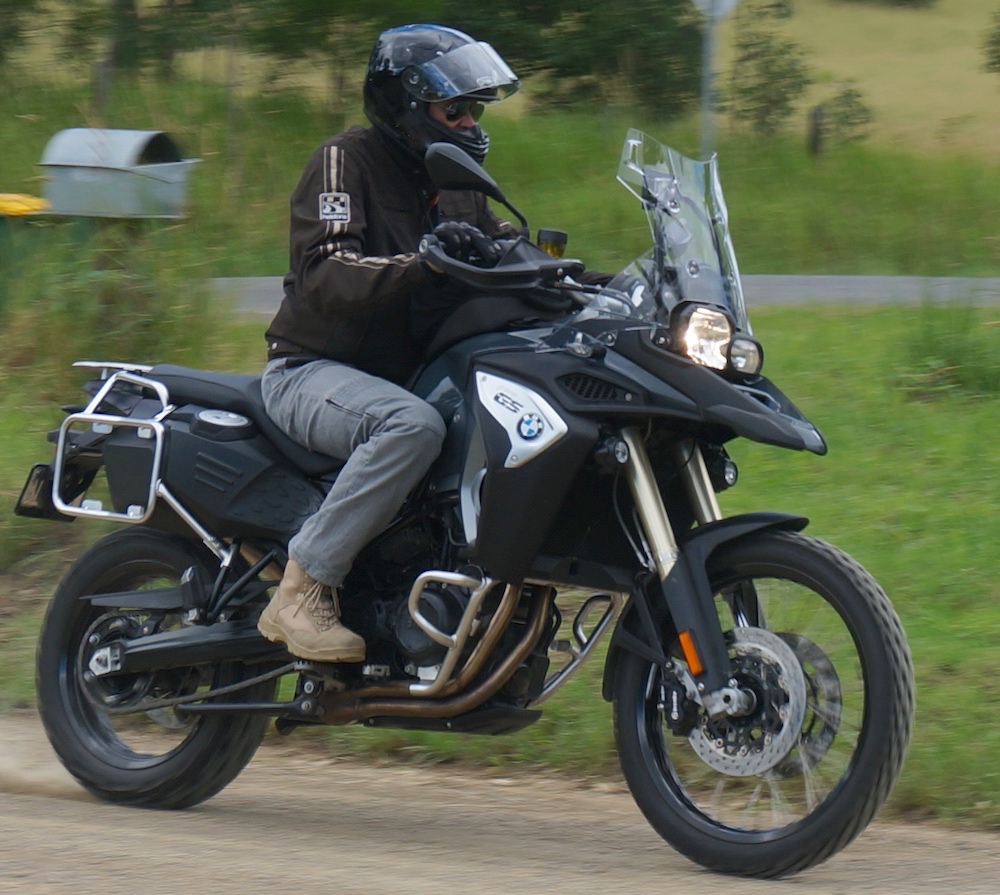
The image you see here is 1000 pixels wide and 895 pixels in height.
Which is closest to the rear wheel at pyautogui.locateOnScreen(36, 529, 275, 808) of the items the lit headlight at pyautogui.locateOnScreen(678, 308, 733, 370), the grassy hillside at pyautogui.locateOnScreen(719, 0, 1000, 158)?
the lit headlight at pyautogui.locateOnScreen(678, 308, 733, 370)

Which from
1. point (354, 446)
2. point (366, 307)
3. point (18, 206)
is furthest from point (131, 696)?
point (18, 206)

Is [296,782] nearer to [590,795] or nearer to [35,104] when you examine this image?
[590,795]

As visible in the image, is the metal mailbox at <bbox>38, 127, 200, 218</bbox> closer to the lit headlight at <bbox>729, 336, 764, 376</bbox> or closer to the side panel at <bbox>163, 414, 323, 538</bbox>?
the side panel at <bbox>163, 414, 323, 538</bbox>

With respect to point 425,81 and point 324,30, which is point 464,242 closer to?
point 425,81

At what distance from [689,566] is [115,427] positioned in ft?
6.00

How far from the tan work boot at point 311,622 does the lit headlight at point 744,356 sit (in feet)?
4.02

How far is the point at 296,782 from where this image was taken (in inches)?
208

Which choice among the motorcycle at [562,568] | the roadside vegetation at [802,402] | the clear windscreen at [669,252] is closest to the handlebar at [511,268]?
the motorcycle at [562,568]

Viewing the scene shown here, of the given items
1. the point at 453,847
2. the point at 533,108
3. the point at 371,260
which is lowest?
the point at 533,108

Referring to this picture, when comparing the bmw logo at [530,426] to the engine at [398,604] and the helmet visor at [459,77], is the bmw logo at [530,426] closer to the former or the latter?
the engine at [398,604]

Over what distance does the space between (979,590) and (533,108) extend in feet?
59.9

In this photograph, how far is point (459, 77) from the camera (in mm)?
4379

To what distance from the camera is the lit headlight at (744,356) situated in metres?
3.94

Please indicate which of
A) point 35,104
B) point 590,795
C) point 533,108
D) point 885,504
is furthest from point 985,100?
point 590,795
